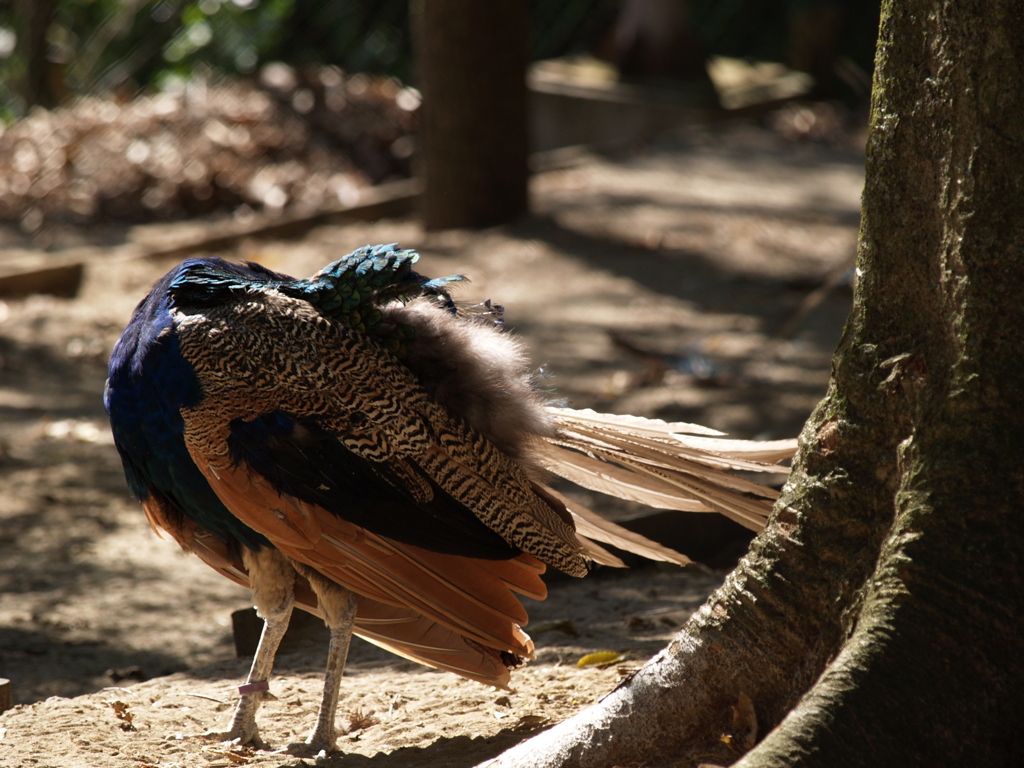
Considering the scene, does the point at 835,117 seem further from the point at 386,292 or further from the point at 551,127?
the point at 386,292

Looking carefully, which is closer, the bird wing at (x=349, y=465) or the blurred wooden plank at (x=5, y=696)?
the bird wing at (x=349, y=465)

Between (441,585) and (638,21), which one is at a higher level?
(638,21)

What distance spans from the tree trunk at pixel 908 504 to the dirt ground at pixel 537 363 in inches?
32.0

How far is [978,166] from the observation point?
2014 millimetres

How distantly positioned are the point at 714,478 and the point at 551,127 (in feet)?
31.7

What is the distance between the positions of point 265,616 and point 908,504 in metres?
1.92

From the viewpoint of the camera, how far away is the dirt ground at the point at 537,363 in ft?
10.4

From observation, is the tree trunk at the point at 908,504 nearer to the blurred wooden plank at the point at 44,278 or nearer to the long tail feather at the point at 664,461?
the long tail feather at the point at 664,461

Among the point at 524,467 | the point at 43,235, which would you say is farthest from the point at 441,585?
the point at 43,235

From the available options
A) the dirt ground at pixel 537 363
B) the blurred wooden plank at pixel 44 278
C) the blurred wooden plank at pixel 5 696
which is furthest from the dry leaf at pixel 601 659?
the blurred wooden plank at pixel 44 278

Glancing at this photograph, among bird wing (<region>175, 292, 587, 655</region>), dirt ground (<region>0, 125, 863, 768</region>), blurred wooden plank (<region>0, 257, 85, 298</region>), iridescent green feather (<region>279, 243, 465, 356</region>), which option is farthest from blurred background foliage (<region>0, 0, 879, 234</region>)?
bird wing (<region>175, 292, 587, 655</region>)

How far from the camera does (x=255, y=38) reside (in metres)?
12.8

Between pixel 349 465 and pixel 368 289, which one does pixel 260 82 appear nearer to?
pixel 368 289

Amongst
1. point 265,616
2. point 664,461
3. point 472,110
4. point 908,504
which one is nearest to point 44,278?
point 472,110
